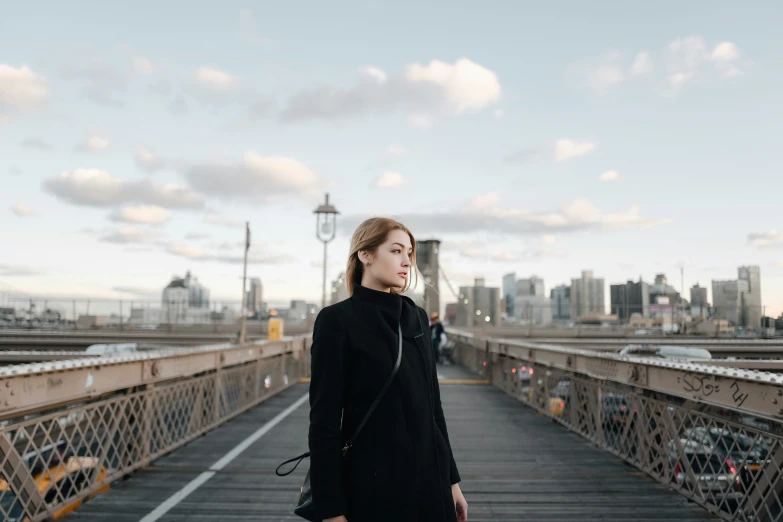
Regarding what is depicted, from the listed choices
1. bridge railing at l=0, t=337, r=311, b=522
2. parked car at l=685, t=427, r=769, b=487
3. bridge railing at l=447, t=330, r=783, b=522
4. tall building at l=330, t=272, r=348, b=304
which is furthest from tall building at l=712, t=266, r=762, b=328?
tall building at l=330, t=272, r=348, b=304

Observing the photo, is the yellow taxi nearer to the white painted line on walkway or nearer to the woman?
the white painted line on walkway

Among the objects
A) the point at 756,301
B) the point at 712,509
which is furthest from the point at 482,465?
the point at 756,301

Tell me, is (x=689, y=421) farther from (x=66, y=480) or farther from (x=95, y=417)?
(x=66, y=480)

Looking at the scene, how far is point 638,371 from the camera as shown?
662 centimetres

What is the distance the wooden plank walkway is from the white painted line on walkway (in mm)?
58

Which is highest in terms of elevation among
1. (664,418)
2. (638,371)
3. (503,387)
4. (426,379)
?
(426,379)

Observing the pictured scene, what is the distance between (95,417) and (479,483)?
4172 mm

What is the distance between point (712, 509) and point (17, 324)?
46047 millimetres

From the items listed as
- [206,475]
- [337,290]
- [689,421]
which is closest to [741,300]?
[689,421]

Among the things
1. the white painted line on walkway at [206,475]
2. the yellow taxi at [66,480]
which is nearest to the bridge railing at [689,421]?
the white painted line on walkway at [206,475]

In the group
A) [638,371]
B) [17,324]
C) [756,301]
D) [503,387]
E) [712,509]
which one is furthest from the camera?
[17,324]

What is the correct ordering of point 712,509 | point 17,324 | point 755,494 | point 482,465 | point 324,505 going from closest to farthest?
point 324,505
point 755,494
point 712,509
point 482,465
point 17,324

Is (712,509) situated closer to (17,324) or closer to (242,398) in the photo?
(242,398)

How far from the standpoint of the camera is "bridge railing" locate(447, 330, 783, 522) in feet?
14.4
